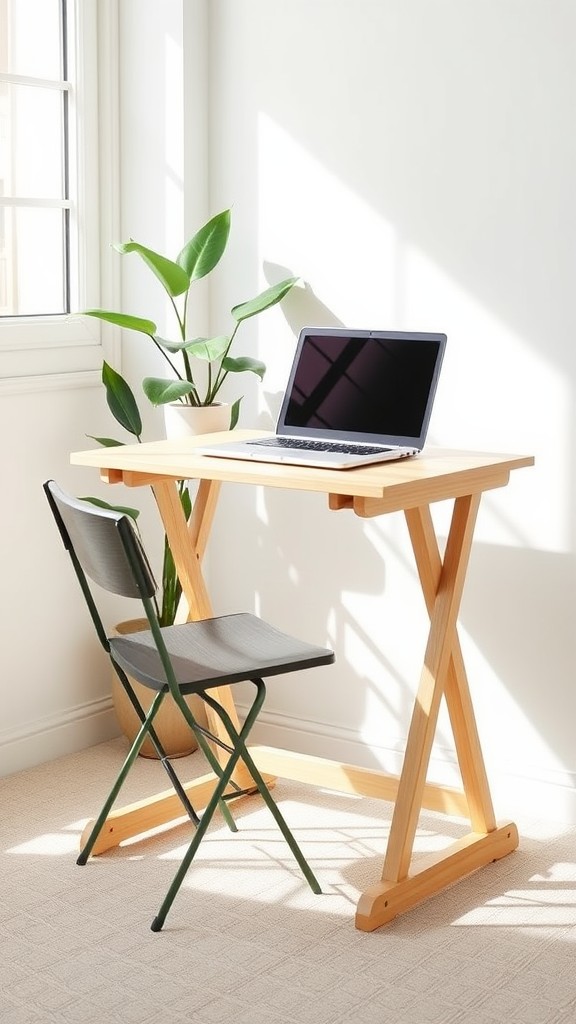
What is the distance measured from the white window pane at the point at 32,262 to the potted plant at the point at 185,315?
0.23 metres

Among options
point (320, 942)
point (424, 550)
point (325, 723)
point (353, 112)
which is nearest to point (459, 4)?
point (353, 112)

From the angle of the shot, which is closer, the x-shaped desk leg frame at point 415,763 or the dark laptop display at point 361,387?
the x-shaped desk leg frame at point 415,763

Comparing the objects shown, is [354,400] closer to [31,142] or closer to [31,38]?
[31,142]

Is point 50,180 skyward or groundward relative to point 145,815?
skyward

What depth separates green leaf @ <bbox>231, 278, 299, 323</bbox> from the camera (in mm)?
3320

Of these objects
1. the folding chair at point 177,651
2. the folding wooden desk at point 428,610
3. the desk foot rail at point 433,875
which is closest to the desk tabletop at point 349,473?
the folding wooden desk at point 428,610

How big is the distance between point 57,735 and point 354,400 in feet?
4.41

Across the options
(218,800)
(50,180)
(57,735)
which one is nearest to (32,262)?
(50,180)

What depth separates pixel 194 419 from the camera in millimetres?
3365

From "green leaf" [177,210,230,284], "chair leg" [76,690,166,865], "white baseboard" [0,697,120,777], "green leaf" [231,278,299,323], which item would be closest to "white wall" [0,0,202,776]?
"white baseboard" [0,697,120,777]

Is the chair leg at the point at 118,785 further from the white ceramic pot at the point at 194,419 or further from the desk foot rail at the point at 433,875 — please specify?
the white ceramic pot at the point at 194,419

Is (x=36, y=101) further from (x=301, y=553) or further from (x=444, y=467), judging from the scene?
(x=444, y=467)

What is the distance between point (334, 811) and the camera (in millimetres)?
3258

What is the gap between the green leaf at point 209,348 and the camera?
3221mm
